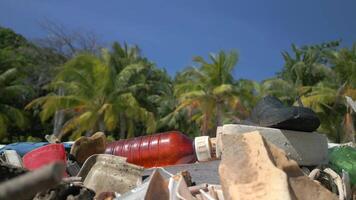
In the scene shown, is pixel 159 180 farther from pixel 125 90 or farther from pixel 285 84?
pixel 285 84

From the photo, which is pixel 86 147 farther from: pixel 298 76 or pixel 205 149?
pixel 298 76

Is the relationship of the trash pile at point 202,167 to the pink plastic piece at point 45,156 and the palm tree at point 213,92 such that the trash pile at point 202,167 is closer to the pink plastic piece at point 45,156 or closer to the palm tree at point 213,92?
the pink plastic piece at point 45,156

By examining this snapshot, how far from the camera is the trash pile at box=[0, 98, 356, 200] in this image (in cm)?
231

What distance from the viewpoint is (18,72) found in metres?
30.7

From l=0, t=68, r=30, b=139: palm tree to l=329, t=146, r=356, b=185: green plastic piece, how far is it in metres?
25.3

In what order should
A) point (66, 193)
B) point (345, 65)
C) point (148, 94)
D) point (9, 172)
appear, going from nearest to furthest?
point (9, 172)
point (66, 193)
point (345, 65)
point (148, 94)

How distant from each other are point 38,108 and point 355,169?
97.3 ft

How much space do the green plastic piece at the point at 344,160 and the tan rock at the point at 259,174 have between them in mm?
1693

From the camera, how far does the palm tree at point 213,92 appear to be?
27688 millimetres

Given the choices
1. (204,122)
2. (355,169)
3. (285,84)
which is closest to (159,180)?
(355,169)

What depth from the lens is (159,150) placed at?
519 centimetres

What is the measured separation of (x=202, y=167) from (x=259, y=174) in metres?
1.74

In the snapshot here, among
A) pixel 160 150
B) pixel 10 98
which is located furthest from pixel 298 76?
pixel 160 150

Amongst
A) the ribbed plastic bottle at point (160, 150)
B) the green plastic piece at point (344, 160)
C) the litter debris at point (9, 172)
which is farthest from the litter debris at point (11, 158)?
the green plastic piece at point (344, 160)
